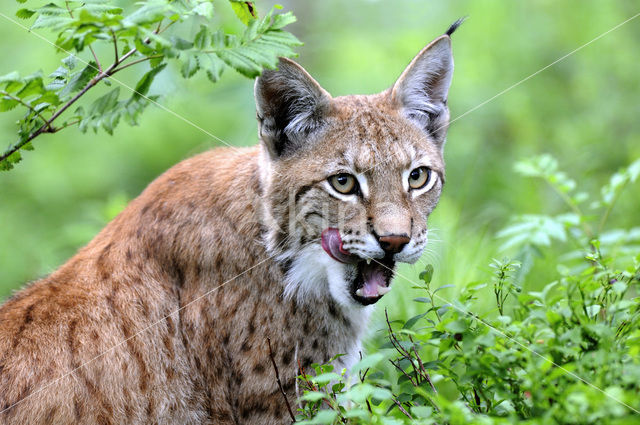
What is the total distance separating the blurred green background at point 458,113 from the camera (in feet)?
24.2

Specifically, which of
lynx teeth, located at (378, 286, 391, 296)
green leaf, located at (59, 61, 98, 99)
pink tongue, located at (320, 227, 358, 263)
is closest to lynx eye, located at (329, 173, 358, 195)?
pink tongue, located at (320, 227, 358, 263)

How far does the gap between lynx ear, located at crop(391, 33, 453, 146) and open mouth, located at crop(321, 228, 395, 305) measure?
0.85 m

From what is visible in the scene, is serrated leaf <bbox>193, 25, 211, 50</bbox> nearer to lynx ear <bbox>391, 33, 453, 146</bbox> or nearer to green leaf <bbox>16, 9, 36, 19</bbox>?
green leaf <bbox>16, 9, 36, 19</bbox>

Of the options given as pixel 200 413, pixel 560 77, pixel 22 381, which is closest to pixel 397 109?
pixel 200 413

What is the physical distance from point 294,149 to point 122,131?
6.47m

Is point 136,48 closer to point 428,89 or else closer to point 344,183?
point 344,183

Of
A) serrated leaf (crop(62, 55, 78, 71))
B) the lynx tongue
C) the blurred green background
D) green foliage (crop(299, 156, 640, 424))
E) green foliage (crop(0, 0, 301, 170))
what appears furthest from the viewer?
the blurred green background

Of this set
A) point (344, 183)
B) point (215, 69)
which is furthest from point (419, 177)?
point (215, 69)

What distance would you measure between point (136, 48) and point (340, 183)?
109cm

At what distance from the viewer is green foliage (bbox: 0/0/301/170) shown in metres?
2.61

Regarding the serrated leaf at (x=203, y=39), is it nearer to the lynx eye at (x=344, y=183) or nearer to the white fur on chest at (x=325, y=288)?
the lynx eye at (x=344, y=183)

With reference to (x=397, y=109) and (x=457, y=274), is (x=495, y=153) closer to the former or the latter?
(x=457, y=274)

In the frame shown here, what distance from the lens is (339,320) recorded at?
3521 mm

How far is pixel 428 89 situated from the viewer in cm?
379
